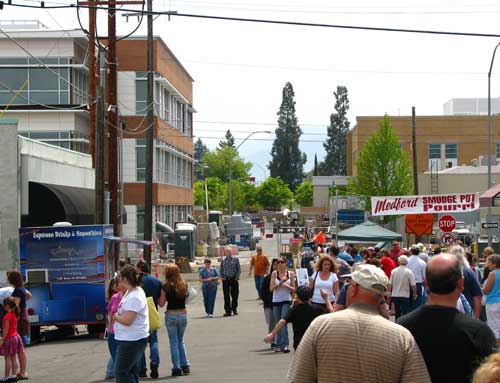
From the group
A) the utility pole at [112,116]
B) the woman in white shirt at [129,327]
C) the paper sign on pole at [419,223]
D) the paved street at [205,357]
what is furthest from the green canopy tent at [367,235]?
the woman in white shirt at [129,327]

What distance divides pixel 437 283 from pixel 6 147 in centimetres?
2199

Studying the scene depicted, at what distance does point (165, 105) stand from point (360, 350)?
2142 inches

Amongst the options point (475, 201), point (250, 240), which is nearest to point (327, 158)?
point (250, 240)

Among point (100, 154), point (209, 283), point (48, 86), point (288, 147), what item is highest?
point (288, 147)

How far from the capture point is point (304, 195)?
6152 inches

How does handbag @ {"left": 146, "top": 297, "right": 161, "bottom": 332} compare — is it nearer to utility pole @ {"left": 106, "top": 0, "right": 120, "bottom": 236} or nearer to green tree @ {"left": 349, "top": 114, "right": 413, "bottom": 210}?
utility pole @ {"left": 106, "top": 0, "right": 120, "bottom": 236}

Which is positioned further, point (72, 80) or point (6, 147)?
point (72, 80)

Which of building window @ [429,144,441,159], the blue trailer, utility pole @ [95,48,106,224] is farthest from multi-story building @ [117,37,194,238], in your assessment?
building window @ [429,144,441,159]

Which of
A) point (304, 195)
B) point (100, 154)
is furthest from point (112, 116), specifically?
point (304, 195)

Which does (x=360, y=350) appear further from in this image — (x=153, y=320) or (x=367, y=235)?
(x=367, y=235)

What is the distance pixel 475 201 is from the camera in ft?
105

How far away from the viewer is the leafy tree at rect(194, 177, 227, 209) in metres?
138

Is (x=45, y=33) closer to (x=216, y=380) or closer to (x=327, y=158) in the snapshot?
(x=216, y=380)

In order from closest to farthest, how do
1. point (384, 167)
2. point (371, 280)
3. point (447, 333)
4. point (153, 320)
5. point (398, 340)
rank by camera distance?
point (398, 340)
point (447, 333)
point (371, 280)
point (153, 320)
point (384, 167)
